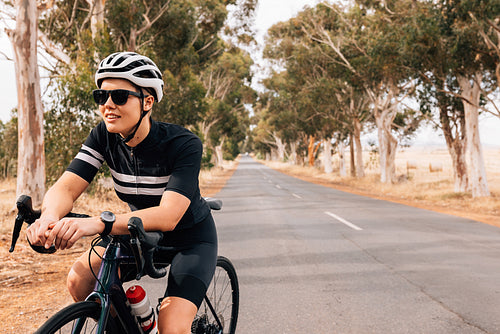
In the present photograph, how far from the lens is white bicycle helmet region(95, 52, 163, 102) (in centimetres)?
209

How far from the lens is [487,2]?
11266mm

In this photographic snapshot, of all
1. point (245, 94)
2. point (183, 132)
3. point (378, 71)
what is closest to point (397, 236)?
point (183, 132)

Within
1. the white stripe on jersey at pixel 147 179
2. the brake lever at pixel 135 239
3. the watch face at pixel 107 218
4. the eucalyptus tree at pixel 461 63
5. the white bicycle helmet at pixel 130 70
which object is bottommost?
the brake lever at pixel 135 239

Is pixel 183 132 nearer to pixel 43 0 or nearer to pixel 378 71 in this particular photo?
pixel 43 0

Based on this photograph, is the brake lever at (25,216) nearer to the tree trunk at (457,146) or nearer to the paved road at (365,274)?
the paved road at (365,274)

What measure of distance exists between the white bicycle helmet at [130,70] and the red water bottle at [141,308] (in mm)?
1045

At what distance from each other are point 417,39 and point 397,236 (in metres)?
9.36

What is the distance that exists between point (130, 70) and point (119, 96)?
0.47ft

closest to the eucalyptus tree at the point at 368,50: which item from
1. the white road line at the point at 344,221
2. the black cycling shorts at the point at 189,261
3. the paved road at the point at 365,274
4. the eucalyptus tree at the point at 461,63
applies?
the eucalyptus tree at the point at 461,63

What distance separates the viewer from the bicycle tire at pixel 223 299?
298cm

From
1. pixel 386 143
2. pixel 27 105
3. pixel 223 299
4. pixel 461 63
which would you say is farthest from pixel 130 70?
pixel 386 143

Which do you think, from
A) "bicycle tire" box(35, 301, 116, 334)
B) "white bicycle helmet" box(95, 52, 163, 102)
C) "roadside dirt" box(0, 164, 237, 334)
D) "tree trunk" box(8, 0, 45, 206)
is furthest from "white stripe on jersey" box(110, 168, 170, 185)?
"tree trunk" box(8, 0, 45, 206)

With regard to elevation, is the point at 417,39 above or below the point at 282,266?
above

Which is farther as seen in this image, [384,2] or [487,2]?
[384,2]
